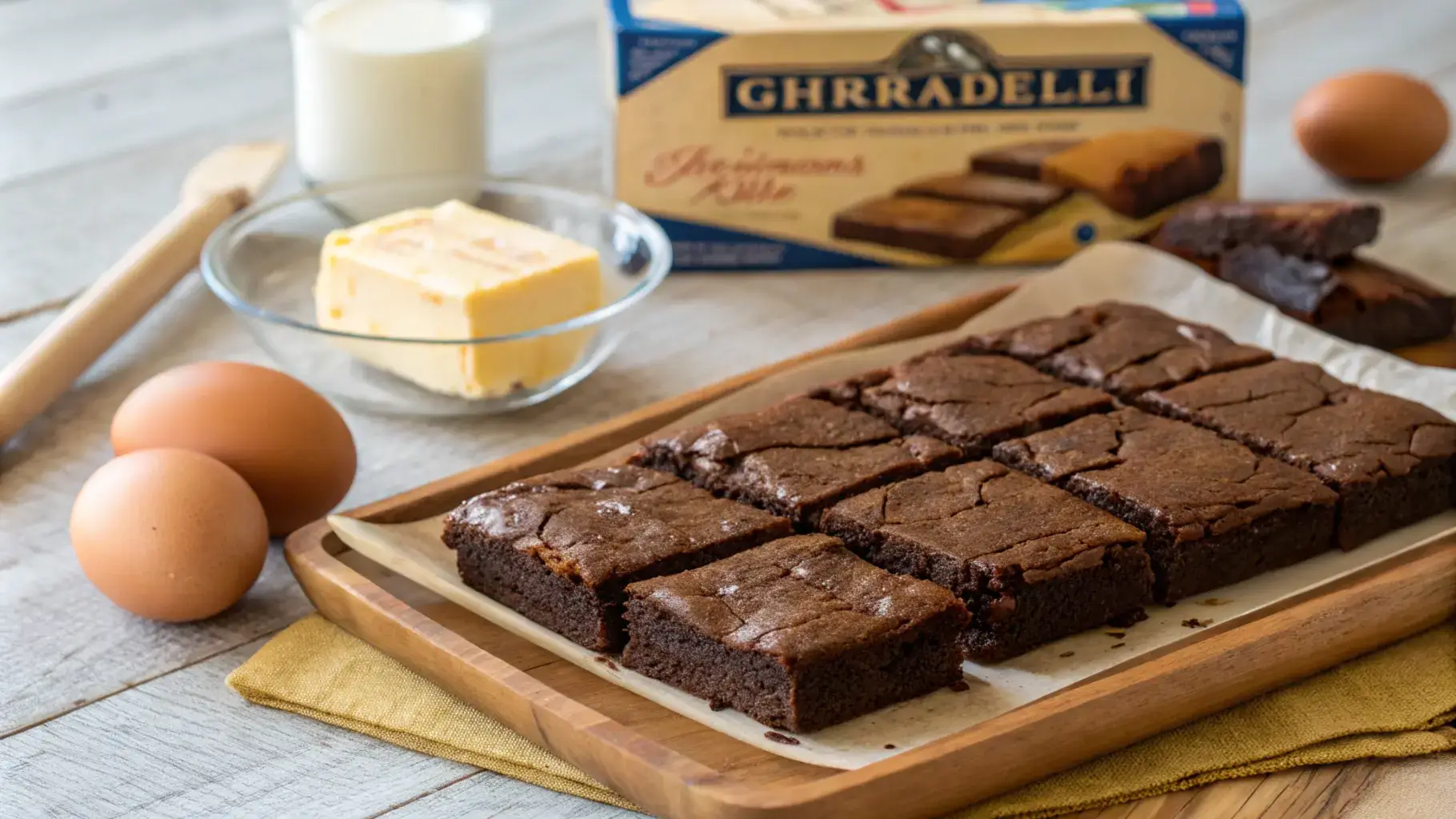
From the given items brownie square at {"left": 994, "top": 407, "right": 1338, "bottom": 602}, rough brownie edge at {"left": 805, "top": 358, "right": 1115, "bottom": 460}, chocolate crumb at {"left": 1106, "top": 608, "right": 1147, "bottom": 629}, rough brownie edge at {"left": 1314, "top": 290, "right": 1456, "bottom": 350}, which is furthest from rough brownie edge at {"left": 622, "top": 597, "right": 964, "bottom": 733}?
rough brownie edge at {"left": 1314, "top": 290, "right": 1456, "bottom": 350}

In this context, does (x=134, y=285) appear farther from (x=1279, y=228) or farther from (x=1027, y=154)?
(x=1279, y=228)

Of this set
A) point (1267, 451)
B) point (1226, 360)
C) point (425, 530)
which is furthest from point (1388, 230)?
point (425, 530)

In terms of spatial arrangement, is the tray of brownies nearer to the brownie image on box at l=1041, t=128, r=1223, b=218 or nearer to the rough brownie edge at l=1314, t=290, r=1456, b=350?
the rough brownie edge at l=1314, t=290, r=1456, b=350

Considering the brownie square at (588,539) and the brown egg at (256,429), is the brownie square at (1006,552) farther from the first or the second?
the brown egg at (256,429)

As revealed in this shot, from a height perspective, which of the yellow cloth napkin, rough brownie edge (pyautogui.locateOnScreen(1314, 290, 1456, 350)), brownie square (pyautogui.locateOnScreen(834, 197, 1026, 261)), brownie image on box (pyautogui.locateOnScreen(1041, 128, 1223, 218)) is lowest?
the yellow cloth napkin

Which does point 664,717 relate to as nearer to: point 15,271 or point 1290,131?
point 15,271
